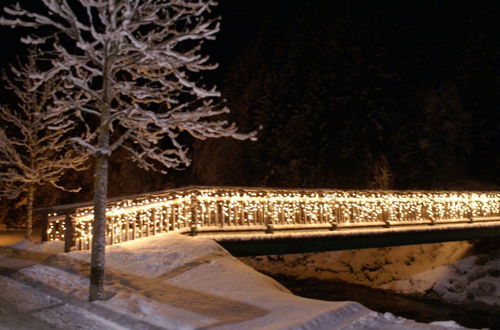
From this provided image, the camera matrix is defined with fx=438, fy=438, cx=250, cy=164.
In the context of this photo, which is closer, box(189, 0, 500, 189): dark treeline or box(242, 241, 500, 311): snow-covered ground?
box(242, 241, 500, 311): snow-covered ground

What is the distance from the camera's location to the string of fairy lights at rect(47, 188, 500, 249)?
521 inches

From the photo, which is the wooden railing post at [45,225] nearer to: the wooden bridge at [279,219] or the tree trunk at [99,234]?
the wooden bridge at [279,219]

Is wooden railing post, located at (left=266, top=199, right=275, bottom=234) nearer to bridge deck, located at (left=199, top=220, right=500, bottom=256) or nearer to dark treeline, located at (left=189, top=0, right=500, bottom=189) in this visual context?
bridge deck, located at (left=199, top=220, right=500, bottom=256)

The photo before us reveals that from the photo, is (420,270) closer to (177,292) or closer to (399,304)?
(399,304)

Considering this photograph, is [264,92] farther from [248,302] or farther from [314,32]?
[248,302]

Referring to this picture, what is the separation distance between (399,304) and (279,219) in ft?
28.9

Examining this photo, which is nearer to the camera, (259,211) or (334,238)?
(259,211)

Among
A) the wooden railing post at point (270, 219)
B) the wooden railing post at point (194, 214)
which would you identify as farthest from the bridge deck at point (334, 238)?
the wooden railing post at point (194, 214)

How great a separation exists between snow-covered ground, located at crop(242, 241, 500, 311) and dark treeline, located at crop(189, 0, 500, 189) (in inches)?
233

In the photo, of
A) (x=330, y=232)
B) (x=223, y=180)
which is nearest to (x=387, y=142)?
Answer: (x=223, y=180)

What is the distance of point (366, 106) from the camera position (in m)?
33.2

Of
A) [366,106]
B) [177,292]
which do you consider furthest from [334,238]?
[366,106]

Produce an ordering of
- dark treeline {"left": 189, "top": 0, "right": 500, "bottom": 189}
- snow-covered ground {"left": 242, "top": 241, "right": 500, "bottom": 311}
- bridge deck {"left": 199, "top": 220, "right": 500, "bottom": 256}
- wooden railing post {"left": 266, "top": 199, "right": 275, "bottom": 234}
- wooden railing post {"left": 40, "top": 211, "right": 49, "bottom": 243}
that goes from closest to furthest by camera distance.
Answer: wooden railing post {"left": 40, "top": 211, "right": 49, "bottom": 243}
bridge deck {"left": 199, "top": 220, "right": 500, "bottom": 256}
wooden railing post {"left": 266, "top": 199, "right": 275, "bottom": 234}
snow-covered ground {"left": 242, "top": 241, "right": 500, "bottom": 311}
dark treeline {"left": 189, "top": 0, "right": 500, "bottom": 189}

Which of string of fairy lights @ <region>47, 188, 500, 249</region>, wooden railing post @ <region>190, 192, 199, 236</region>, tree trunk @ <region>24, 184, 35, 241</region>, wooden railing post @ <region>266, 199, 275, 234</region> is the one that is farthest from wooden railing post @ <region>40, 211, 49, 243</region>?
wooden railing post @ <region>266, 199, 275, 234</region>
